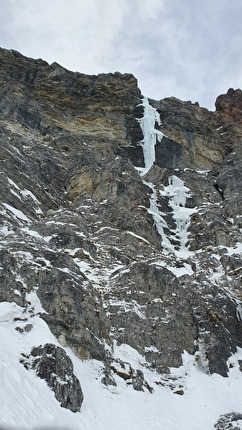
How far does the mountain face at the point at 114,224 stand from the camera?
17594 mm

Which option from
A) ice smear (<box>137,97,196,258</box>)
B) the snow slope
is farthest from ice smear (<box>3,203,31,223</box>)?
ice smear (<box>137,97,196,258</box>)

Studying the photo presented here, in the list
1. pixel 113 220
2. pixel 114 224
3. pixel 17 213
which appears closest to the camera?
pixel 17 213

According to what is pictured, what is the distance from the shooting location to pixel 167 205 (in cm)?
3697

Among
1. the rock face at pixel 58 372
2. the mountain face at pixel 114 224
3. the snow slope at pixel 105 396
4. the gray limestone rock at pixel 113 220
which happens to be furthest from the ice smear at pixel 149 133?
the rock face at pixel 58 372

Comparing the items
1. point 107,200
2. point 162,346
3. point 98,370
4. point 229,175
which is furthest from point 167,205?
point 98,370

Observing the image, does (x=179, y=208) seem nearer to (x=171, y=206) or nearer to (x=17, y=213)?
(x=171, y=206)

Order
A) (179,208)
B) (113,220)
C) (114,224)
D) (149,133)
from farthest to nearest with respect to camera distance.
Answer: (149,133) → (179,208) → (113,220) → (114,224)

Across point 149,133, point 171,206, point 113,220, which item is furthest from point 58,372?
point 149,133

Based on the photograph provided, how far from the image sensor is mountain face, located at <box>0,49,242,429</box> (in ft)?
57.7

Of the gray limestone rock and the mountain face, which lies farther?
the gray limestone rock

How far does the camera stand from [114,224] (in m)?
29.6

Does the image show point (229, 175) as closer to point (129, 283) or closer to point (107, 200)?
point (107, 200)

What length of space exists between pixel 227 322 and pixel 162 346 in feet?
14.2

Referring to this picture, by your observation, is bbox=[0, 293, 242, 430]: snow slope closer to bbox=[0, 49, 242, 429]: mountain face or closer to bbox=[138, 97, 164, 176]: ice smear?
bbox=[0, 49, 242, 429]: mountain face
